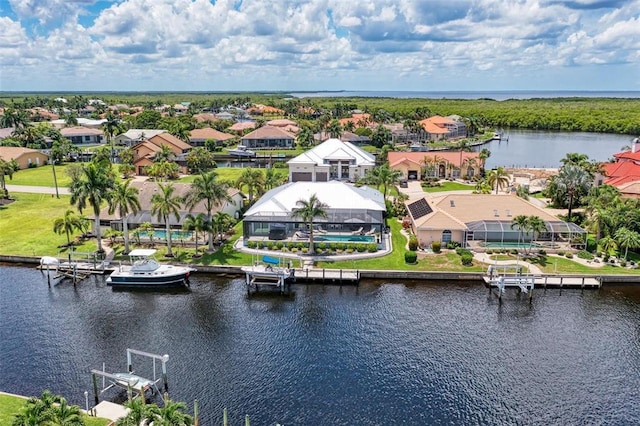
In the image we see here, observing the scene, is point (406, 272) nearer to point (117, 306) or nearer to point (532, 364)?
point (532, 364)

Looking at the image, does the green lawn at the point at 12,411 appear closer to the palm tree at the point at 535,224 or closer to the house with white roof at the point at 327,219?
the house with white roof at the point at 327,219

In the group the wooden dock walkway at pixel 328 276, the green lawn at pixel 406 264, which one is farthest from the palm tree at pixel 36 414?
the green lawn at pixel 406 264

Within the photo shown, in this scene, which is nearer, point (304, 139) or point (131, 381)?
point (131, 381)

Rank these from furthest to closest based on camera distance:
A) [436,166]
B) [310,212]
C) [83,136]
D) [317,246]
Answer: [83,136], [436,166], [317,246], [310,212]

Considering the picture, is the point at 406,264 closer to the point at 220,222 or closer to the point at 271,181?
the point at 220,222

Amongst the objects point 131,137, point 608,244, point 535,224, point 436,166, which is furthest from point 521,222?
point 131,137

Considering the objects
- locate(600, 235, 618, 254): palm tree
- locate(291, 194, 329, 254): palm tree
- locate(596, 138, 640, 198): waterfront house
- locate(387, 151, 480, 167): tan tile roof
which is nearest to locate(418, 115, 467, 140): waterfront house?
locate(387, 151, 480, 167): tan tile roof

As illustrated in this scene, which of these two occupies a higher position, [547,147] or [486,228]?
[547,147]
